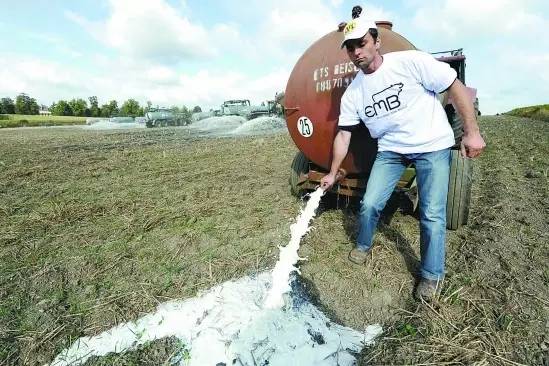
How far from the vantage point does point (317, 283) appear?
2914mm

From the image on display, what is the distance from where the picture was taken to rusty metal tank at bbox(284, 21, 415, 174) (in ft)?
10.5

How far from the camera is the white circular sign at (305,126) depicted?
353 cm

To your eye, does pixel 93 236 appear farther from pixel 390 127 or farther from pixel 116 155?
pixel 116 155

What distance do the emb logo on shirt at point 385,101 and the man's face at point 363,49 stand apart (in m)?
0.24

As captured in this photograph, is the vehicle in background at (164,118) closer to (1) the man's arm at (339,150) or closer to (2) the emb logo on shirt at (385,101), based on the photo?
(1) the man's arm at (339,150)

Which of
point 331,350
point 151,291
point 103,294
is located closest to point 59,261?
point 103,294

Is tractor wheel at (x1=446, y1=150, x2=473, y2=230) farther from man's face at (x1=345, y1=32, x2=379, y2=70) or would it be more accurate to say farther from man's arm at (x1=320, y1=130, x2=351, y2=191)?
man's face at (x1=345, y1=32, x2=379, y2=70)

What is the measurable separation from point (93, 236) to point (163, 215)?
0.75 meters

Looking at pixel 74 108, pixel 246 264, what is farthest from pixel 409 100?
pixel 74 108

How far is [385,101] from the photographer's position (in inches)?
108

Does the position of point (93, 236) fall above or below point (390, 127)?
below

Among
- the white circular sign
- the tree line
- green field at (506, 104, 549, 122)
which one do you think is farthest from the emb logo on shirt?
the tree line

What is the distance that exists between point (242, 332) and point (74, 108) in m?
80.1

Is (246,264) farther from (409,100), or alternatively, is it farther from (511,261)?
(511,261)
